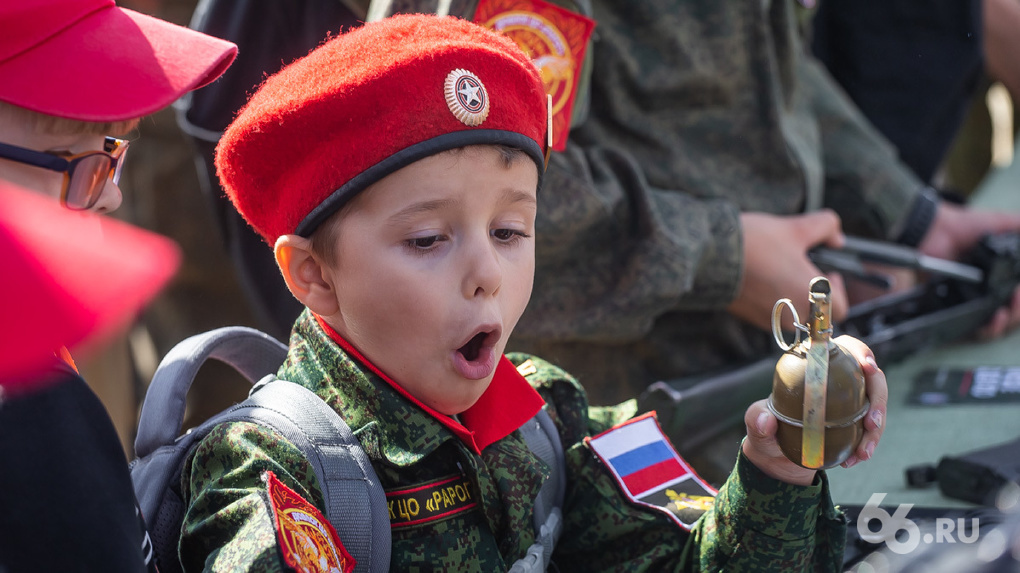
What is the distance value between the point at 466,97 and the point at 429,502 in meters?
0.41

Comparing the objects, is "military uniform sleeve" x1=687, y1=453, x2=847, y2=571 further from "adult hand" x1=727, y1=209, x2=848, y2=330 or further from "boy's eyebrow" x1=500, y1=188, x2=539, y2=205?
"adult hand" x1=727, y1=209, x2=848, y2=330

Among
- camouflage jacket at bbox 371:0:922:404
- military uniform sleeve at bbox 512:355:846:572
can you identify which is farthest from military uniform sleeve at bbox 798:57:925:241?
military uniform sleeve at bbox 512:355:846:572

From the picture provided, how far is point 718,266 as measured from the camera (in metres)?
1.79

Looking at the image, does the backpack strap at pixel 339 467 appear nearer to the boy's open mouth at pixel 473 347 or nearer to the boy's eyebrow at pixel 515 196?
the boy's open mouth at pixel 473 347

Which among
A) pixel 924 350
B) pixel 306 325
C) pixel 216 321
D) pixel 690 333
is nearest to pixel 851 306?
pixel 924 350

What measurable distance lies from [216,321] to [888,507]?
1.95m

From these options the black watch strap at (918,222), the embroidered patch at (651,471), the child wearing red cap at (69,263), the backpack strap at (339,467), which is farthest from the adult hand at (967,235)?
the child wearing red cap at (69,263)

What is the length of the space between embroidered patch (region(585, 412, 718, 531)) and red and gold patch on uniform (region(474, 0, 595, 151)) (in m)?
0.50

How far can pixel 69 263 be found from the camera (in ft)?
1.83

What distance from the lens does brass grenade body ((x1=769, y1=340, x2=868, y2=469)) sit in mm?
859

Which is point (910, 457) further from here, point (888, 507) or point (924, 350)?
point (924, 350)

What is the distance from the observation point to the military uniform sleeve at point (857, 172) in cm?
231

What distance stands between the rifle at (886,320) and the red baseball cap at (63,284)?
119cm

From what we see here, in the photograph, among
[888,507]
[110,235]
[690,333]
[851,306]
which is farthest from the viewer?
[851,306]
